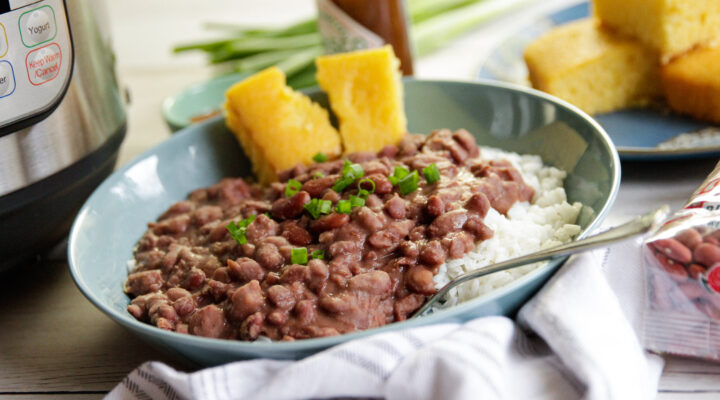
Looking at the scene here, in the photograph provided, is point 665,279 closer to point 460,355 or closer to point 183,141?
point 460,355

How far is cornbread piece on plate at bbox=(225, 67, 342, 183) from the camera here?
6.97ft

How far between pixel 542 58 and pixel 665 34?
41 centimetres

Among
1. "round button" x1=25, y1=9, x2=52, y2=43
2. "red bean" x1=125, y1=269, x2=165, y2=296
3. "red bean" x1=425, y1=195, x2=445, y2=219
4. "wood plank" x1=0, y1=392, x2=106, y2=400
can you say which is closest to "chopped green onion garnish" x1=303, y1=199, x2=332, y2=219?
"red bean" x1=425, y1=195, x2=445, y2=219

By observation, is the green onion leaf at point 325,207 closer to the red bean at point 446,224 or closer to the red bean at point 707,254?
the red bean at point 446,224

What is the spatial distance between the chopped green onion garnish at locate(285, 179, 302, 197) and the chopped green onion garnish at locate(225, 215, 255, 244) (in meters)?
0.11

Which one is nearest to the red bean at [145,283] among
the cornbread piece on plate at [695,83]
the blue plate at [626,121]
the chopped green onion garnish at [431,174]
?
the chopped green onion garnish at [431,174]

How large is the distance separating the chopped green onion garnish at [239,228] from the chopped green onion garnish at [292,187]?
11 cm

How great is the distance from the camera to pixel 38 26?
1618mm

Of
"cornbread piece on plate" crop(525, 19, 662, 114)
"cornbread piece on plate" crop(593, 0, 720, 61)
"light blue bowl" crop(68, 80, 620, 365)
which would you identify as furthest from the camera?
"cornbread piece on plate" crop(525, 19, 662, 114)

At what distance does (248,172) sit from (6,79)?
89 cm

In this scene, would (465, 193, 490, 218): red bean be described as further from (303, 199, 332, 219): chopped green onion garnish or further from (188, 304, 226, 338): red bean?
(188, 304, 226, 338): red bean

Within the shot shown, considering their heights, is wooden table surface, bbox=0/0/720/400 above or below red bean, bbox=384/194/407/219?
below

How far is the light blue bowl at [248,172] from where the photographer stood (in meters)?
1.35

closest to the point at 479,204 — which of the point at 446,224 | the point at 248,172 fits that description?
the point at 446,224
